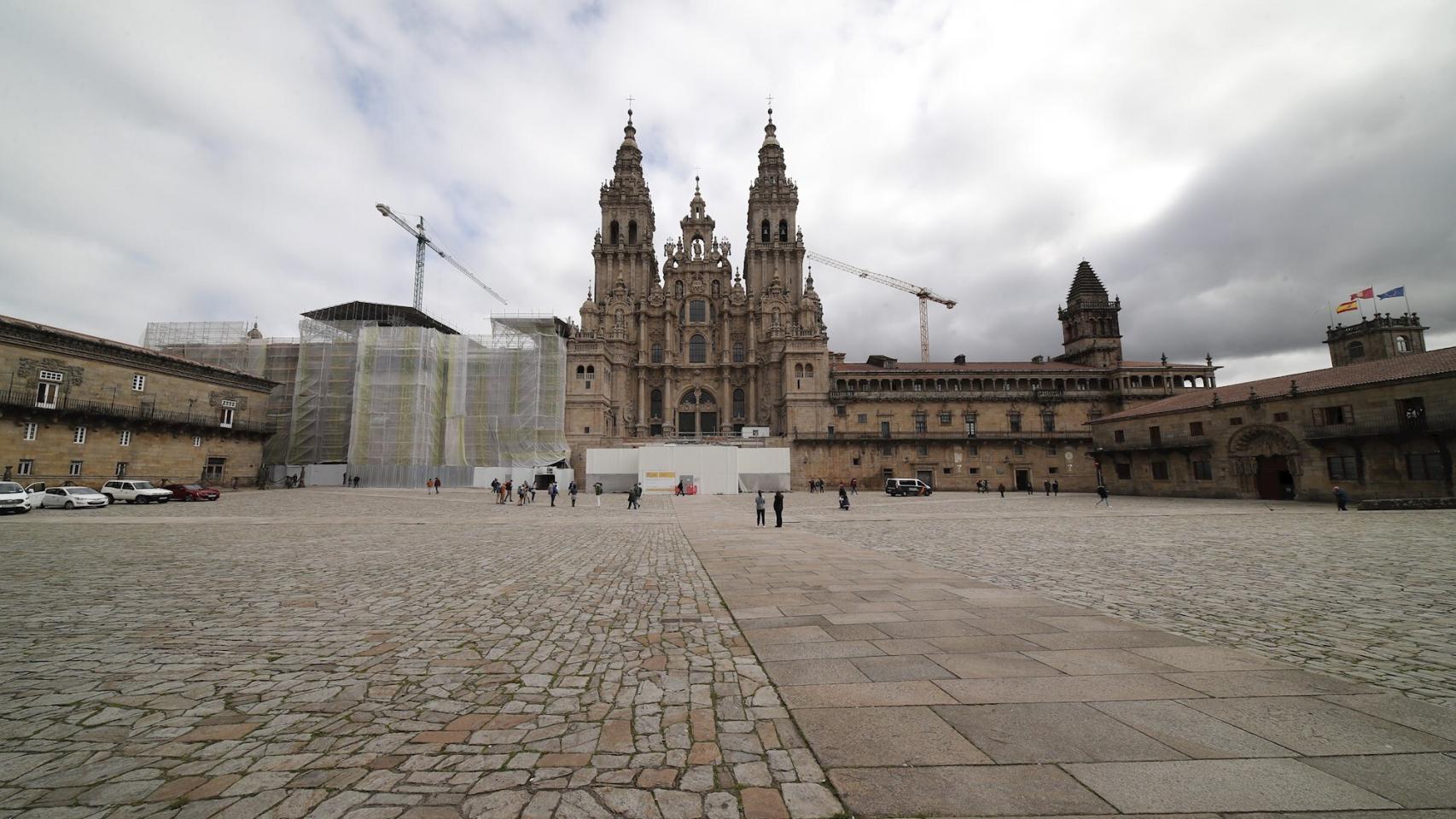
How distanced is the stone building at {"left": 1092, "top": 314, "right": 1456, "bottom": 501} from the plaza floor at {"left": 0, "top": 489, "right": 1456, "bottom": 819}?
992 inches

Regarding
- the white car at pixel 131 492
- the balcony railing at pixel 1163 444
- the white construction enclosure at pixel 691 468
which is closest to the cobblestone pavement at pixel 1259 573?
the balcony railing at pixel 1163 444

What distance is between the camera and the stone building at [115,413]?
1119 inches

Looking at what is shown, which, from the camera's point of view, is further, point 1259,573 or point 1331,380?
point 1331,380

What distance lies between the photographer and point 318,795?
2785mm

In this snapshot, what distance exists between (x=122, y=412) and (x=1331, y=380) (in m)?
66.7

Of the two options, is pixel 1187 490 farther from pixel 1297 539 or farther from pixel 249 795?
pixel 249 795

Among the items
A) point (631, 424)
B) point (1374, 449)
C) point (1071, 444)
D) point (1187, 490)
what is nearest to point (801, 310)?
point (631, 424)

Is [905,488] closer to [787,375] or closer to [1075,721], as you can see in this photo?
[787,375]

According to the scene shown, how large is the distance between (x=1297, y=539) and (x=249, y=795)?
62.6ft

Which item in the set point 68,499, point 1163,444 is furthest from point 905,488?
point 68,499

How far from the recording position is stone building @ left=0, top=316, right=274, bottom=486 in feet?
93.2

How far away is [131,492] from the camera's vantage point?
2706cm

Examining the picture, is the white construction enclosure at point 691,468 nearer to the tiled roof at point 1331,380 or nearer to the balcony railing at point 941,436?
the balcony railing at point 941,436

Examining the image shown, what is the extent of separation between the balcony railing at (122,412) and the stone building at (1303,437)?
62412mm
